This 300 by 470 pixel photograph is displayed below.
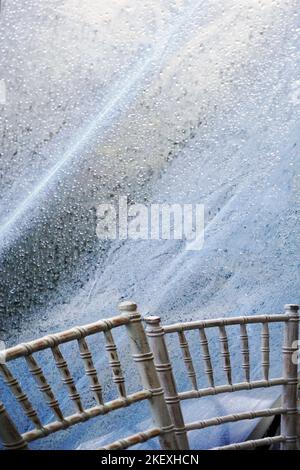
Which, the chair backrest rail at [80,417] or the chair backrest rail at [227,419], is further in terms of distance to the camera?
the chair backrest rail at [227,419]

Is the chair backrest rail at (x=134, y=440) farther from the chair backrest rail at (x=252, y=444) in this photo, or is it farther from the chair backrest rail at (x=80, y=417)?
the chair backrest rail at (x=252, y=444)

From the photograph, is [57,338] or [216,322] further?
[216,322]

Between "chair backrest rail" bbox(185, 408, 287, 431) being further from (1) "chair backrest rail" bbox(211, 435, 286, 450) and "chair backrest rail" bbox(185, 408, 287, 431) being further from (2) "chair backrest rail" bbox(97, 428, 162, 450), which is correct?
(2) "chair backrest rail" bbox(97, 428, 162, 450)

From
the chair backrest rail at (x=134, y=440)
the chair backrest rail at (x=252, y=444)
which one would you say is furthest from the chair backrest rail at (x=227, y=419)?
the chair backrest rail at (x=134, y=440)

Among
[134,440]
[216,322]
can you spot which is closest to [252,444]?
[216,322]

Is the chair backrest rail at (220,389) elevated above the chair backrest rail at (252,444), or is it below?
above

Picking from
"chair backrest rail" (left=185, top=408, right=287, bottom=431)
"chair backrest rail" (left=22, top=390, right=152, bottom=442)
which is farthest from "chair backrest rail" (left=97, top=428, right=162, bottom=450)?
"chair backrest rail" (left=185, top=408, right=287, bottom=431)

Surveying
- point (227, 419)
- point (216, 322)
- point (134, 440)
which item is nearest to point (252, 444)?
point (227, 419)

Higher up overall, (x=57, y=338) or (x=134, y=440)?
(x=57, y=338)

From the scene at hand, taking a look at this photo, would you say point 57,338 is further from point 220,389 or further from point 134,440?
point 220,389

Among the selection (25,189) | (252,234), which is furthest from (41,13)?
(252,234)

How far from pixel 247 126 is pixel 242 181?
0.13m

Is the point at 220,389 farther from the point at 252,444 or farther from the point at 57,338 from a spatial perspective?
the point at 57,338
